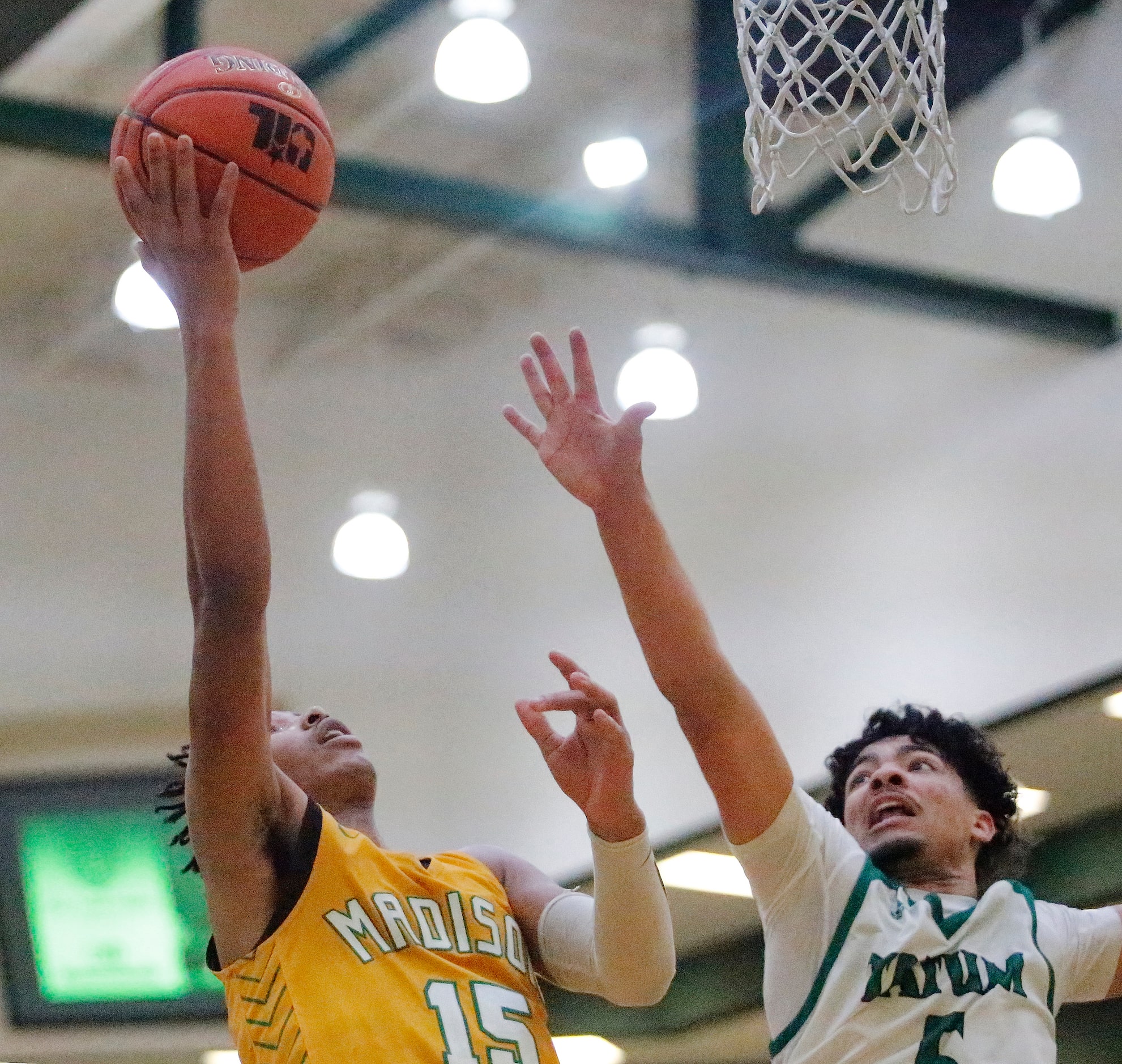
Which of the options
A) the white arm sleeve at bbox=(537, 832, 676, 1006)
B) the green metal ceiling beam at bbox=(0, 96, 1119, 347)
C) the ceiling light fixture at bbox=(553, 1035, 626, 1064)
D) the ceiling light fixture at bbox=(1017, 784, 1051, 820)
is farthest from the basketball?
the ceiling light fixture at bbox=(553, 1035, 626, 1064)

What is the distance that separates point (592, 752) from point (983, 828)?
755mm

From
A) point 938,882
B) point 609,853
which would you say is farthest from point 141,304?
point 938,882

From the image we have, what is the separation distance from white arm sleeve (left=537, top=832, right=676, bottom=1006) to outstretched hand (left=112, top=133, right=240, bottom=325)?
3.33 feet

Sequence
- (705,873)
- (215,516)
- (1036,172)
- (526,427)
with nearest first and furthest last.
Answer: (215,516), (526,427), (1036,172), (705,873)

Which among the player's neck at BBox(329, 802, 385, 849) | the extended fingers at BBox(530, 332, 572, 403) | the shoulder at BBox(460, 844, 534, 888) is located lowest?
the shoulder at BBox(460, 844, 534, 888)

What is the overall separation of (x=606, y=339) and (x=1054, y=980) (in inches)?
269

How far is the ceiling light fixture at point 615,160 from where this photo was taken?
23.5ft

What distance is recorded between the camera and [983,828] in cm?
308

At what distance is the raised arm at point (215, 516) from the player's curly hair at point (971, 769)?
113cm

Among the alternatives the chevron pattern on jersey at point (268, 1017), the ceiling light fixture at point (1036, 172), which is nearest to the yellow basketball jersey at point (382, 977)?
the chevron pattern on jersey at point (268, 1017)

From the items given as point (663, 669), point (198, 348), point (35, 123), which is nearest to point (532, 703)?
point (663, 669)

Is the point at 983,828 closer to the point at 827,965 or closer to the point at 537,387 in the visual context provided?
the point at 827,965

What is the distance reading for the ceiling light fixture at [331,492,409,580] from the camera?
28.0 feet

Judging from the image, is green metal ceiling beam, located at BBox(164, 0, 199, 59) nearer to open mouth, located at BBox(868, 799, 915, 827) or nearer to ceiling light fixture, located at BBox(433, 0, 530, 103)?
ceiling light fixture, located at BBox(433, 0, 530, 103)
